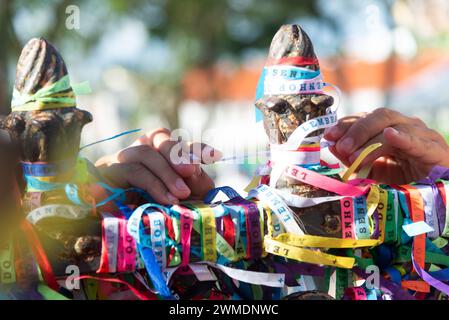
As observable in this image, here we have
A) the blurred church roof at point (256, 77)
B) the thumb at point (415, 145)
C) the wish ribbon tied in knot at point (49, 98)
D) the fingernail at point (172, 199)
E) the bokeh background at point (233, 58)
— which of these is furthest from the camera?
the blurred church roof at point (256, 77)

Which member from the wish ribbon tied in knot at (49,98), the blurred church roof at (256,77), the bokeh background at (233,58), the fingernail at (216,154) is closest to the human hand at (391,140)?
the fingernail at (216,154)

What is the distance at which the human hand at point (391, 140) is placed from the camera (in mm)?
1349

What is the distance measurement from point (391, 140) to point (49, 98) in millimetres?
711

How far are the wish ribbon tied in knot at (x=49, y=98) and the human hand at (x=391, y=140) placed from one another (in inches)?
21.9

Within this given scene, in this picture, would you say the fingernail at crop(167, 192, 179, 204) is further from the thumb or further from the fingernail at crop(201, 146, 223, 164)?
the thumb

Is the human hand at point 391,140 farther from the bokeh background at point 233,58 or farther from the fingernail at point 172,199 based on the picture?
the bokeh background at point 233,58

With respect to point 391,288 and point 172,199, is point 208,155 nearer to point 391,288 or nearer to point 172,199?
point 172,199

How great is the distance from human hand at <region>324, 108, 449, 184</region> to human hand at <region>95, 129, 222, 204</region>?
0.29 m

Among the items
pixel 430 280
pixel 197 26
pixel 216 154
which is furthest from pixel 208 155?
pixel 197 26

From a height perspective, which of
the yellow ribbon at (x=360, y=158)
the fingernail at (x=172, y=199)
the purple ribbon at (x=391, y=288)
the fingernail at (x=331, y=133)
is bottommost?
the purple ribbon at (x=391, y=288)

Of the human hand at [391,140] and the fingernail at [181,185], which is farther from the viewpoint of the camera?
the human hand at [391,140]

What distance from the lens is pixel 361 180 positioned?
1273 mm

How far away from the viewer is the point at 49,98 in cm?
110
